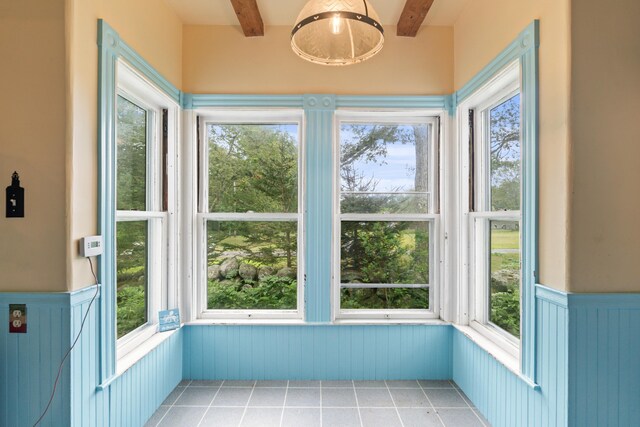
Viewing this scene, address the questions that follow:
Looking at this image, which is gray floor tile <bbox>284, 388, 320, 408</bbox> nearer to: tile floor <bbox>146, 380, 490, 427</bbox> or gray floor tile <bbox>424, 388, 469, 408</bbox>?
tile floor <bbox>146, 380, 490, 427</bbox>

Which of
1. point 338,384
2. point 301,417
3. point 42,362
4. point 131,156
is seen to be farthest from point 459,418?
point 131,156

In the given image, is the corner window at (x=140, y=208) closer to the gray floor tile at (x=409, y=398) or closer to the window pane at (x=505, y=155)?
the gray floor tile at (x=409, y=398)

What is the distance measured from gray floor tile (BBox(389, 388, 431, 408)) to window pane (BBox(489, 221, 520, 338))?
75cm

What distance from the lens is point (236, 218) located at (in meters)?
2.86

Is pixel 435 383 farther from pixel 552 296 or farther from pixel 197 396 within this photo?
pixel 197 396

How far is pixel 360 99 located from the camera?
2.78 m

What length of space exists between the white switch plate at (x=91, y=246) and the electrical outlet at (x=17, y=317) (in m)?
0.33

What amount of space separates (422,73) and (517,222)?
141cm

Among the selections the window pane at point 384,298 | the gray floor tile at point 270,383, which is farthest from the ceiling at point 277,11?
the gray floor tile at point 270,383

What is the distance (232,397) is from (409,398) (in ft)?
4.18

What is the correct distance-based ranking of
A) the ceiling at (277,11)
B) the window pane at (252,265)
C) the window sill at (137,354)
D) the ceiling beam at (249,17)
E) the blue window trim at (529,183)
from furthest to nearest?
the window pane at (252,265)
the ceiling at (277,11)
the ceiling beam at (249,17)
the window sill at (137,354)
the blue window trim at (529,183)

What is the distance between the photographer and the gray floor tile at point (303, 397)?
2.44 m

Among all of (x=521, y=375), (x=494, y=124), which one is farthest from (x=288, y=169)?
(x=521, y=375)

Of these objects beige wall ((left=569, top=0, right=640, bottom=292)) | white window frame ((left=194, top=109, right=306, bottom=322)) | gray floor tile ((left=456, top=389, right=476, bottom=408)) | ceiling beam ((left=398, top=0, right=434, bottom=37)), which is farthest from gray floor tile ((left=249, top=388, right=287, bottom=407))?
ceiling beam ((left=398, top=0, right=434, bottom=37))
